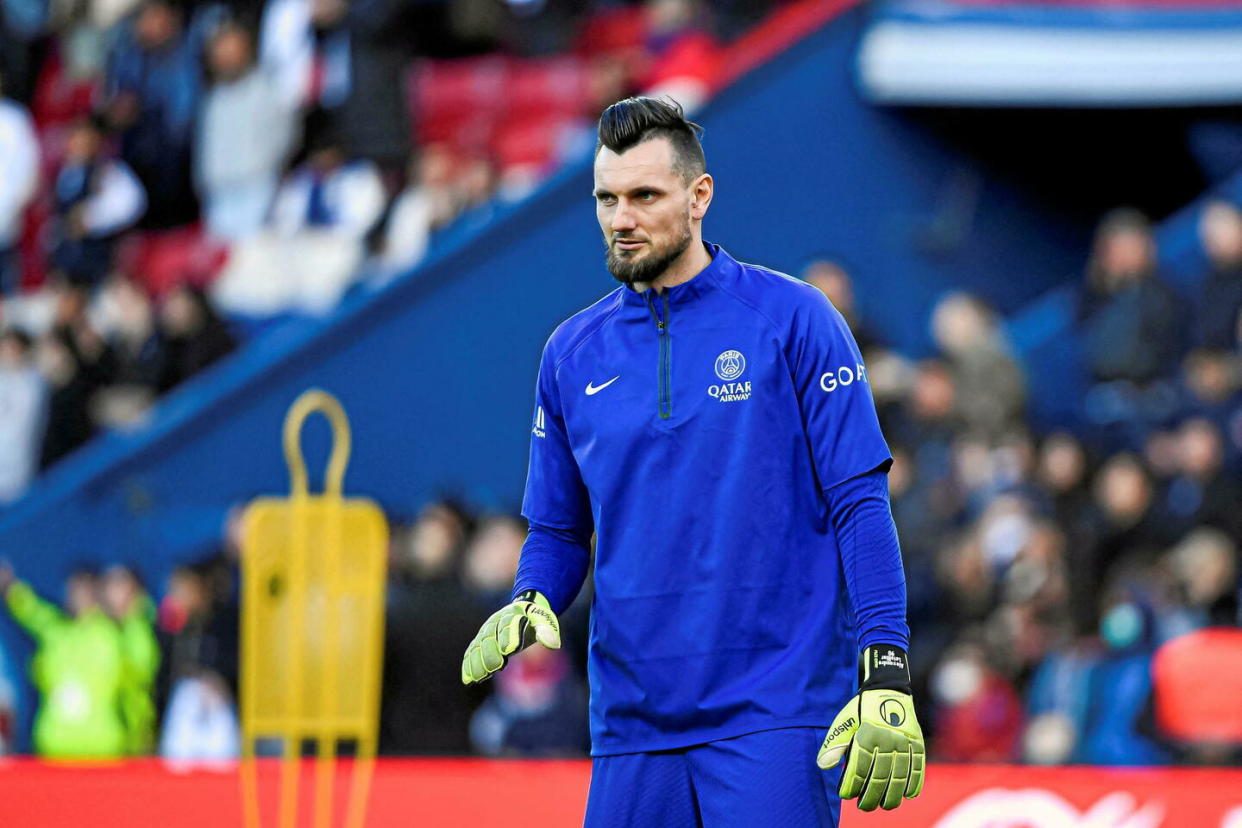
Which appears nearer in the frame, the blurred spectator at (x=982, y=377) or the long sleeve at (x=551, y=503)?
the long sleeve at (x=551, y=503)

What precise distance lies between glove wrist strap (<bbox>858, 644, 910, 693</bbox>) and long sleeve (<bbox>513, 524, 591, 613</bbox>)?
78cm

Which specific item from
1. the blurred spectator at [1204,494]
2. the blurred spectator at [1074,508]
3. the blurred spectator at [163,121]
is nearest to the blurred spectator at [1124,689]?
the blurred spectator at [1074,508]

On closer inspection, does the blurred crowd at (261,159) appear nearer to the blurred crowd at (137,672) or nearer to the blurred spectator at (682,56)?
the blurred spectator at (682,56)

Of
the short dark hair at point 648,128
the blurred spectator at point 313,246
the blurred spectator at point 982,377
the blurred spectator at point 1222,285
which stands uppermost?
the blurred spectator at point 313,246

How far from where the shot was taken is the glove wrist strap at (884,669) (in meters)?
3.90

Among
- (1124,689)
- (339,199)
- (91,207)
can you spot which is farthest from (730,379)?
(91,207)

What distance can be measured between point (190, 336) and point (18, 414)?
128 cm

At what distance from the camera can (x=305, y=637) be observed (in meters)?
6.55

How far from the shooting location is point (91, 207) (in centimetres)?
1505

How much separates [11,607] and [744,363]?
9.32 metres

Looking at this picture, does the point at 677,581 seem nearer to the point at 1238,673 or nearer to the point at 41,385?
the point at 1238,673

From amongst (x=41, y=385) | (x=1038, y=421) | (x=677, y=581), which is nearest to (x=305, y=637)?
(x=677, y=581)

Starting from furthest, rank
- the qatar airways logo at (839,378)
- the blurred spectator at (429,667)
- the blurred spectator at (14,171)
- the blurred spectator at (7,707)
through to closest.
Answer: the blurred spectator at (14,171)
the blurred spectator at (7,707)
the blurred spectator at (429,667)
the qatar airways logo at (839,378)

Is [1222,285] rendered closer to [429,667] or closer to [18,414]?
[429,667]
